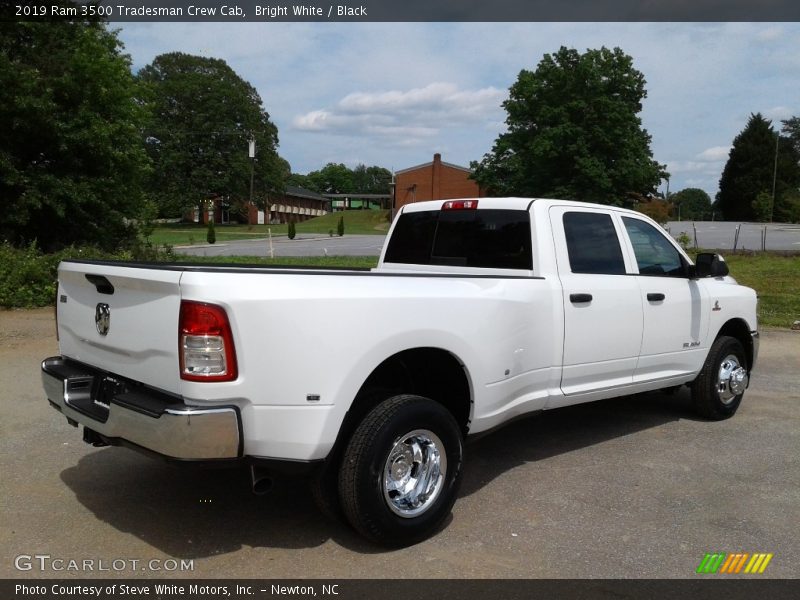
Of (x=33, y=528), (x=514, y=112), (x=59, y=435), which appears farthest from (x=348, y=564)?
(x=514, y=112)

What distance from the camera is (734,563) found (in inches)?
142

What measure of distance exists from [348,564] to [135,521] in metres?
1.32

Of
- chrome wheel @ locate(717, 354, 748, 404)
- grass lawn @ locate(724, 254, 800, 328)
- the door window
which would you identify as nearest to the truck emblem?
the door window

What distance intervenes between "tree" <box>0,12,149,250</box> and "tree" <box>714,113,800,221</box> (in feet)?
246

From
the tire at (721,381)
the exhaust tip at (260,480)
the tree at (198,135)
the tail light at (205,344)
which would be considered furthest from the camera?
the tree at (198,135)

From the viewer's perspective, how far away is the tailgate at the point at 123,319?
3.26 metres

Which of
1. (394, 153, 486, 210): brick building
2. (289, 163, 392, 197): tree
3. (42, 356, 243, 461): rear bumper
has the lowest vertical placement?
(42, 356, 243, 461): rear bumper

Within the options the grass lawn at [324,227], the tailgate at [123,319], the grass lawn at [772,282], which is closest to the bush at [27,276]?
the tailgate at [123,319]

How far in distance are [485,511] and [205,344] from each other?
205 cm

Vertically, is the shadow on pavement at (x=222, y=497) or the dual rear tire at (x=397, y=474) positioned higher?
the dual rear tire at (x=397, y=474)

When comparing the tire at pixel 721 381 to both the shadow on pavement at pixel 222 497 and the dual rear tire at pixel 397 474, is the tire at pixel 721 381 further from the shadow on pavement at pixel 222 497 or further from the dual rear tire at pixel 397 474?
the dual rear tire at pixel 397 474

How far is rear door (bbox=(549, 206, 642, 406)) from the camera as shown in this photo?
480 centimetres

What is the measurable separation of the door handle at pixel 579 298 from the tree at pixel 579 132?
31841 millimetres

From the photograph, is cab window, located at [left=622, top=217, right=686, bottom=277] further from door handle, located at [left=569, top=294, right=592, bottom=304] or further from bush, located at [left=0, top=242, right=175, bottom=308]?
bush, located at [left=0, top=242, right=175, bottom=308]
